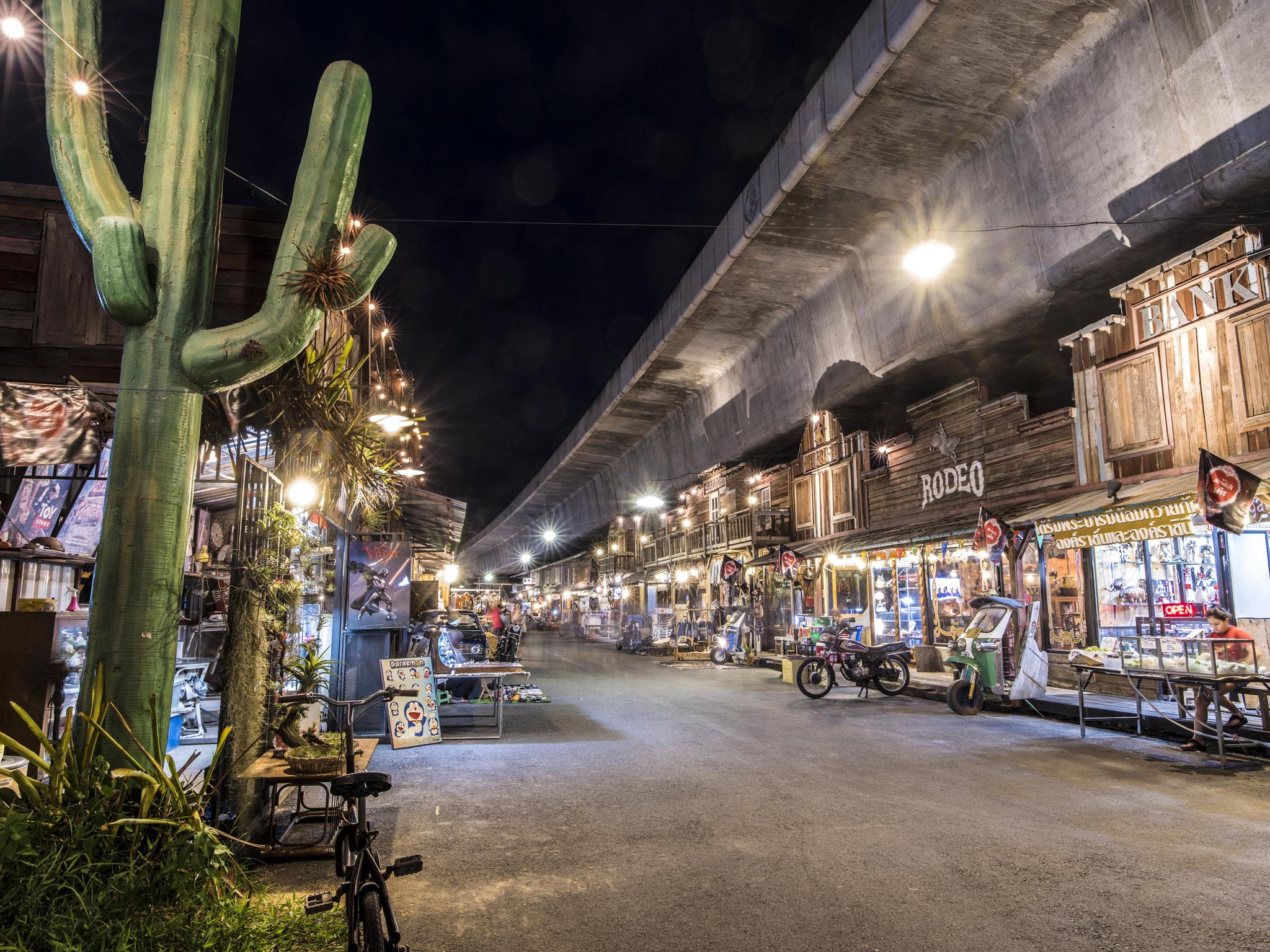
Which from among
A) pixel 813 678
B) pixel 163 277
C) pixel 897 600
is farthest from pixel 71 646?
pixel 897 600

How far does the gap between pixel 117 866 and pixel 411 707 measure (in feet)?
16.2

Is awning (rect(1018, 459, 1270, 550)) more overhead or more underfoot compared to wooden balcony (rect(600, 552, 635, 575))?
more underfoot

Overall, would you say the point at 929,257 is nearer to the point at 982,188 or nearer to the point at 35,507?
the point at 982,188

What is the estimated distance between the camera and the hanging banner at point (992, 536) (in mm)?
15156

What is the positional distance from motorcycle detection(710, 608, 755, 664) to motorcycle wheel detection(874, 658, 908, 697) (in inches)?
364

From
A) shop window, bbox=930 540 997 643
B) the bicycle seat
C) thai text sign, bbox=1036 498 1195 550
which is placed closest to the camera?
the bicycle seat

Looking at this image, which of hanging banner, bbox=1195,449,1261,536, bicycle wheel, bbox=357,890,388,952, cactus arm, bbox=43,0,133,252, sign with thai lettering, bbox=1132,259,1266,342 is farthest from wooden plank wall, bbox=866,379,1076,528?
cactus arm, bbox=43,0,133,252

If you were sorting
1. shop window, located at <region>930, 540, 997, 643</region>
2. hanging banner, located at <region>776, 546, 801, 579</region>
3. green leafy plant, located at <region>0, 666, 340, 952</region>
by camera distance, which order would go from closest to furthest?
green leafy plant, located at <region>0, 666, 340, 952</region> < shop window, located at <region>930, 540, 997, 643</region> < hanging banner, located at <region>776, 546, 801, 579</region>

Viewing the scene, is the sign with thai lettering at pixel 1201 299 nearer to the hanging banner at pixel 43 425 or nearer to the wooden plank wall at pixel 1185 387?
the wooden plank wall at pixel 1185 387

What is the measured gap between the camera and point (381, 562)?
11273 millimetres

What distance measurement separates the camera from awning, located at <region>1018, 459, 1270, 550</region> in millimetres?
11211

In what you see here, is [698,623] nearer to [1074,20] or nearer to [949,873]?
[1074,20]

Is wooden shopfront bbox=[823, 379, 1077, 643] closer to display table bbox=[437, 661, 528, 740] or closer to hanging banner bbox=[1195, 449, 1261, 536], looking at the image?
hanging banner bbox=[1195, 449, 1261, 536]

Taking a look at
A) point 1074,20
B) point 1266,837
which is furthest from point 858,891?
point 1074,20
